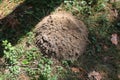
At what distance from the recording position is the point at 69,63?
5008 millimetres

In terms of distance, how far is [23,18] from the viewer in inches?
218

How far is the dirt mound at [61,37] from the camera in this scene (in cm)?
504

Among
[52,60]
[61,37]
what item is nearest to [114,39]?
[61,37]

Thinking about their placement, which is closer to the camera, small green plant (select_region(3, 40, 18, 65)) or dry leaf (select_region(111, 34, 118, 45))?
small green plant (select_region(3, 40, 18, 65))

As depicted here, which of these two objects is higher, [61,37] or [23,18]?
[23,18]

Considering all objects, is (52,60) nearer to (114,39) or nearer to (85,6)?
(114,39)

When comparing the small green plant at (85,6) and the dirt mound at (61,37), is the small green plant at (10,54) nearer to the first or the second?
the dirt mound at (61,37)

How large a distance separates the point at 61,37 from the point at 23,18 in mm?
926

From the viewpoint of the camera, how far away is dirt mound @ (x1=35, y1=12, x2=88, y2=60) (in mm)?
5043

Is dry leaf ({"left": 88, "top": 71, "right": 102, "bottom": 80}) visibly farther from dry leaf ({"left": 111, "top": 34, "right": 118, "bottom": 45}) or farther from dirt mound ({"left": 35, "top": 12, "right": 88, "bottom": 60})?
dry leaf ({"left": 111, "top": 34, "right": 118, "bottom": 45})

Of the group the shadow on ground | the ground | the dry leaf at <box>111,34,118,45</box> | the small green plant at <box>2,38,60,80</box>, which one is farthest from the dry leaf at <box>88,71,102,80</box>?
the shadow on ground

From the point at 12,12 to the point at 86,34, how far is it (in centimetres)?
154

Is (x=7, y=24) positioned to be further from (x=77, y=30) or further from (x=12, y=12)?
(x=77, y=30)

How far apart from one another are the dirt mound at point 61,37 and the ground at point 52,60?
0.12m
